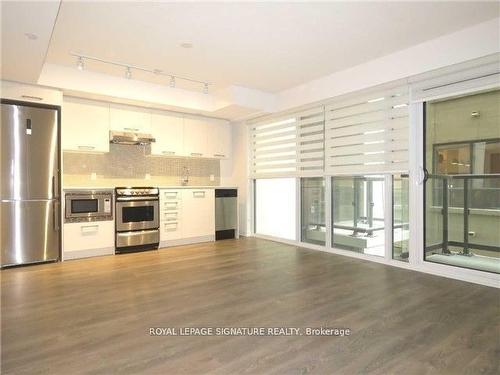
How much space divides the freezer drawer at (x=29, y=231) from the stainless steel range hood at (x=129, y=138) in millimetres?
1244

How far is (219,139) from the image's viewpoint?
6.16 meters

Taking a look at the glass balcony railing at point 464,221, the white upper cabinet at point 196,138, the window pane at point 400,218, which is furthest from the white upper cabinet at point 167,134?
the glass balcony railing at point 464,221

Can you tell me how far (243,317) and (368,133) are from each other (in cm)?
297

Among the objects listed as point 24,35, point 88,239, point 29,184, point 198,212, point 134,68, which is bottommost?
point 88,239

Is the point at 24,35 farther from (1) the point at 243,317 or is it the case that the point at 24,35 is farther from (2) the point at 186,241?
(2) the point at 186,241

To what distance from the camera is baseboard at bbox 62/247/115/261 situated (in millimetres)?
4315

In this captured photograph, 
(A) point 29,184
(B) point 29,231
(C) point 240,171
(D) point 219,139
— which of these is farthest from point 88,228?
(C) point 240,171

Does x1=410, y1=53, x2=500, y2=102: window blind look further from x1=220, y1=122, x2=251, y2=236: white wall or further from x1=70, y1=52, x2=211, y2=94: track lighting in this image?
x1=220, y1=122, x2=251, y2=236: white wall

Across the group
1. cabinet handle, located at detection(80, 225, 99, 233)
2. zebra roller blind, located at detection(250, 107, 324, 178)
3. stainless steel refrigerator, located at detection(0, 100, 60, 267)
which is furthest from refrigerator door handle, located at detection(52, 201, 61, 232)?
zebra roller blind, located at detection(250, 107, 324, 178)

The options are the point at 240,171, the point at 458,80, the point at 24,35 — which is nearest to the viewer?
the point at 24,35

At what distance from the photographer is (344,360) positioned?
187cm

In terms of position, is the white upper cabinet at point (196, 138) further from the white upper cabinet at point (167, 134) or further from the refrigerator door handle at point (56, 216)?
the refrigerator door handle at point (56, 216)

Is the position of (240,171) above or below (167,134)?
below

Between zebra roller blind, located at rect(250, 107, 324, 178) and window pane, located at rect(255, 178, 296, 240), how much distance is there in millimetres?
248
